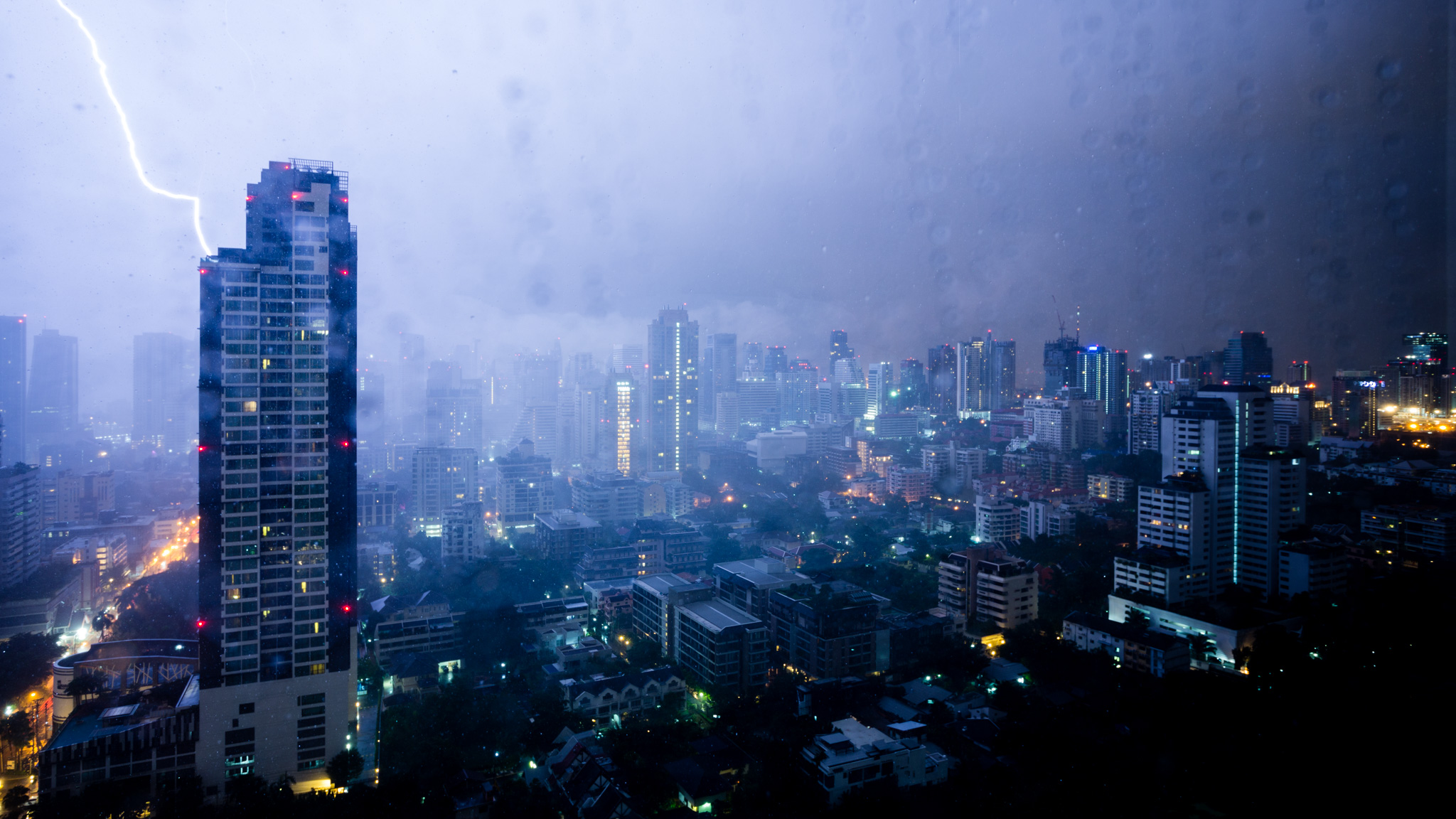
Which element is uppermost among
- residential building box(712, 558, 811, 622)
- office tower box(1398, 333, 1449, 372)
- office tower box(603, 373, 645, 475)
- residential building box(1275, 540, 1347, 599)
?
office tower box(1398, 333, 1449, 372)

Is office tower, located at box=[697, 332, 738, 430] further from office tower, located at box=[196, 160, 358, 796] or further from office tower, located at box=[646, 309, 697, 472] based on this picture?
office tower, located at box=[196, 160, 358, 796]

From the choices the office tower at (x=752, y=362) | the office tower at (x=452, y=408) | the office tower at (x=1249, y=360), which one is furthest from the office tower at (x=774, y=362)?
the office tower at (x=1249, y=360)

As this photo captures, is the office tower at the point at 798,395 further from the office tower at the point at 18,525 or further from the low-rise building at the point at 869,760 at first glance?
the low-rise building at the point at 869,760

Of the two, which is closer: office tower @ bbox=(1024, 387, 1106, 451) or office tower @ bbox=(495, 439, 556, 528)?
office tower @ bbox=(495, 439, 556, 528)

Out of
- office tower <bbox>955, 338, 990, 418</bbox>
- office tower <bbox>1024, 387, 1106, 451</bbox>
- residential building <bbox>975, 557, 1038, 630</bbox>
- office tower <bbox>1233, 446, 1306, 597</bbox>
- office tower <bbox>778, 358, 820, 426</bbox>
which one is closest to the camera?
residential building <bbox>975, 557, 1038, 630</bbox>

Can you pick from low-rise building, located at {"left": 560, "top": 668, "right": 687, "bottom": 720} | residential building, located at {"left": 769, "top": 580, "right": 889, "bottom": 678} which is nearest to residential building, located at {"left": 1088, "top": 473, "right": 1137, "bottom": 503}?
residential building, located at {"left": 769, "top": 580, "right": 889, "bottom": 678}

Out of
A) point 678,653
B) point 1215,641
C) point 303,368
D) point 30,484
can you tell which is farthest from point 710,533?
point 30,484

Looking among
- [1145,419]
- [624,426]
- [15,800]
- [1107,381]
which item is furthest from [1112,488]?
[15,800]
